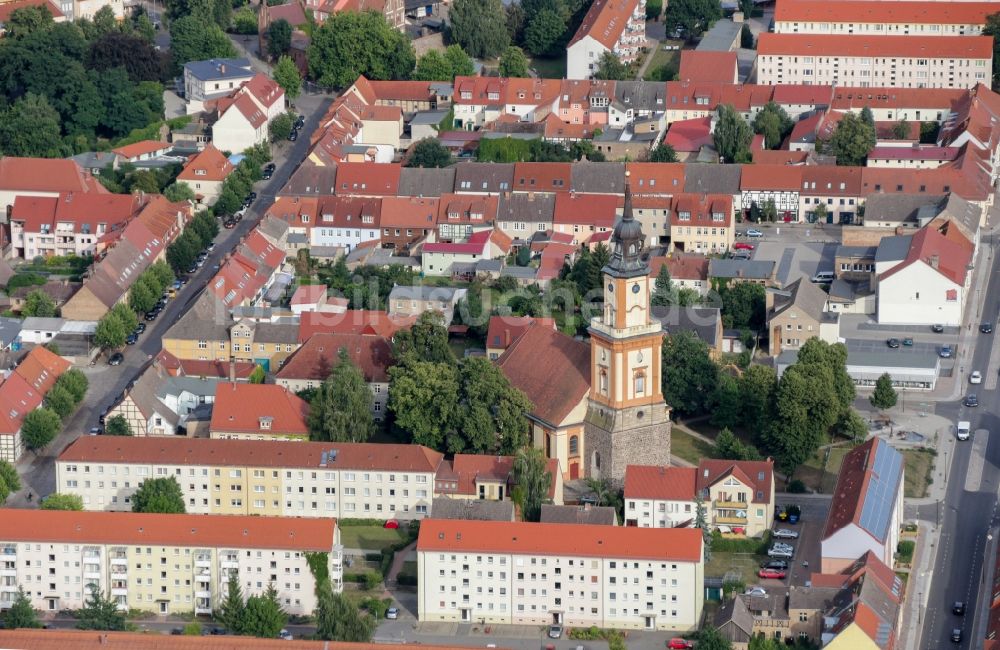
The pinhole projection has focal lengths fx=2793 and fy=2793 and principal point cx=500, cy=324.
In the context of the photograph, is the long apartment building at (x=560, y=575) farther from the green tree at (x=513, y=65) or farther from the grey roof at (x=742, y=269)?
the green tree at (x=513, y=65)

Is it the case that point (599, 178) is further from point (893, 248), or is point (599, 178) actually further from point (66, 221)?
point (66, 221)

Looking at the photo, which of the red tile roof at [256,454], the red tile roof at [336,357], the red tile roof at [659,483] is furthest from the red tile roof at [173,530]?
the red tile roof at [336,357]

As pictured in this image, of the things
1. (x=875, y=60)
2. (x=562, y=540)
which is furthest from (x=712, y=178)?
(x=562, y=540)

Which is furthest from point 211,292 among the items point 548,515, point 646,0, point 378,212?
point 646,0

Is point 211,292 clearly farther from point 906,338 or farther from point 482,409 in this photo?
point 906,338

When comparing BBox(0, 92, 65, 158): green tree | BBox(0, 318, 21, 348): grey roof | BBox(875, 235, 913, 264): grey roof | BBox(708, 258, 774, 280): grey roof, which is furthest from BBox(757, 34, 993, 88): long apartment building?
BBox(0, 318, 21, 348): grey roof

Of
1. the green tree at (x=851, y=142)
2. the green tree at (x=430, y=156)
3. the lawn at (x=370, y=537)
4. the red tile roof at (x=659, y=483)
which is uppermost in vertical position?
the green tree at (x=851, y=142)
